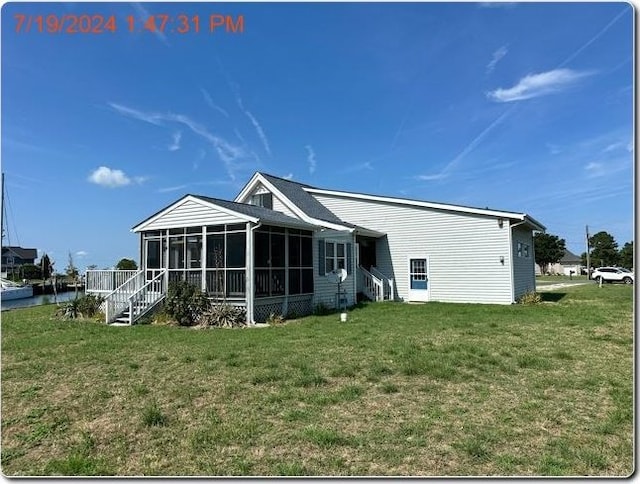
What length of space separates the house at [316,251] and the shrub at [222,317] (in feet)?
1.06

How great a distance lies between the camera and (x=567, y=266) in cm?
6519

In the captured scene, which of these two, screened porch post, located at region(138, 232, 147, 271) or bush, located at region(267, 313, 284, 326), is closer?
bush, located at region(267, 313, 284, 326)

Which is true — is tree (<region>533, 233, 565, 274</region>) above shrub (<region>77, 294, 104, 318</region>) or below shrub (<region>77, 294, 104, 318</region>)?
above

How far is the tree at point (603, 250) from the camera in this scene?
5459cm

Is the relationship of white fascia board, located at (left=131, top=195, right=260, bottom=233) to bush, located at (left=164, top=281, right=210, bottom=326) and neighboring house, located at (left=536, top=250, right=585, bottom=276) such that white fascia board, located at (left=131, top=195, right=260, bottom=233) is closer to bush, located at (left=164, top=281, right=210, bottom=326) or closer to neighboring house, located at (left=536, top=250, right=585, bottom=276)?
bush, located at (left=164, top=281, right=210, bottom=326)

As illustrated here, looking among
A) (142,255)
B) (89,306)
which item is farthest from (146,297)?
(89,306)

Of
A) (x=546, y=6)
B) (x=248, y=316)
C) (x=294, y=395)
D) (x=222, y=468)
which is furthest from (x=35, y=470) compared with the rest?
(x=248, y=316)

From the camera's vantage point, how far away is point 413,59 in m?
5.61

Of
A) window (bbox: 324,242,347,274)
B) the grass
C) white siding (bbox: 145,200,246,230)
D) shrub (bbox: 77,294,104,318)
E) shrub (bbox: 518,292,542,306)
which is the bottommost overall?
the grass

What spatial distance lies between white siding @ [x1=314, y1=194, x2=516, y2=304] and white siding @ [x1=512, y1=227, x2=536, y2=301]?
1.10 m

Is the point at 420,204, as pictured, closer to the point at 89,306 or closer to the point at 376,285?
the point at 376,285

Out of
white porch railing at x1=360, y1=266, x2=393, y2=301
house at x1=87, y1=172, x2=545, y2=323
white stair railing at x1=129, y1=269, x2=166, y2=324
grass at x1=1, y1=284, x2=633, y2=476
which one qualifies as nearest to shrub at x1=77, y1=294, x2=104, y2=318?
house at x1=87, y1=172, x2=545, y2=323

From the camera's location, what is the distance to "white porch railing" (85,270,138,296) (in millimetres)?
14054

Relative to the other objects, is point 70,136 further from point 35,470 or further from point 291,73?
point 35,470
